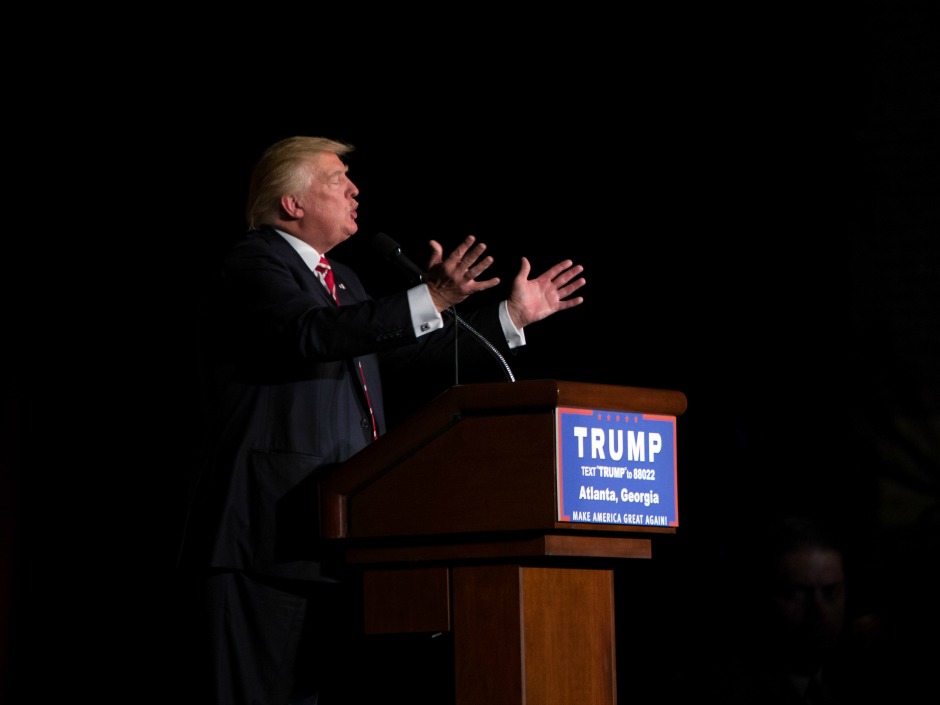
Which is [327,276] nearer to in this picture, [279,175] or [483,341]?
[279,175]

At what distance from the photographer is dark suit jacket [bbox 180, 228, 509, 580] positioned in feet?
8.07

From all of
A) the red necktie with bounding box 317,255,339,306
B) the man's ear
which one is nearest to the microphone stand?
the red necktie with bounding box 317,255,339,306

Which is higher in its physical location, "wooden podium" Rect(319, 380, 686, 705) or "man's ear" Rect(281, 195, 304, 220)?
"man's ear" Rect(281, 195, 304, 220)

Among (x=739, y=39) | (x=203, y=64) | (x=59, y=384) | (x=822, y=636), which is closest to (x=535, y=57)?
(x=739, y=39)

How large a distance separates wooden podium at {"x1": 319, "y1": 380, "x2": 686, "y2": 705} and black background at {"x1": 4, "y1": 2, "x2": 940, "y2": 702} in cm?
172

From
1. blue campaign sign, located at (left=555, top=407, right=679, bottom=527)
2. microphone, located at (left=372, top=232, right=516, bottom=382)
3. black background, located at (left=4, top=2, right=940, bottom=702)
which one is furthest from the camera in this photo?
black background, located at (left=4, top=2, right=940, bottom=702)

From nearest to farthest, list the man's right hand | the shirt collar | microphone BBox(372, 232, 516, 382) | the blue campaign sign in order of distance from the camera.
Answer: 1. the blue campaign sign
2. the man's right hand
3. microphone BBox(372, 232, 516, 382)
4. the shirt collar

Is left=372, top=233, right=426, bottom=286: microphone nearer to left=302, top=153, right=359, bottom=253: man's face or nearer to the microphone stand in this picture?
the microphone stand

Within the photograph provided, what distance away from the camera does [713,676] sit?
2.91 metres

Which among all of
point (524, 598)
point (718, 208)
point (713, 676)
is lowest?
point (713, 676)

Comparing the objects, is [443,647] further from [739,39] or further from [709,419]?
[739,39]

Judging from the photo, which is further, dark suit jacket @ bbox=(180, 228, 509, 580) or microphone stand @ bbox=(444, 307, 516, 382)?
microphone stand @ bbox=(444, 307, 516, 382)

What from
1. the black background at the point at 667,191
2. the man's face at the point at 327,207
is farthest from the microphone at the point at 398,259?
the black background at the point at 667,191

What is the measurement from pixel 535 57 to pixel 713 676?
2.12m
